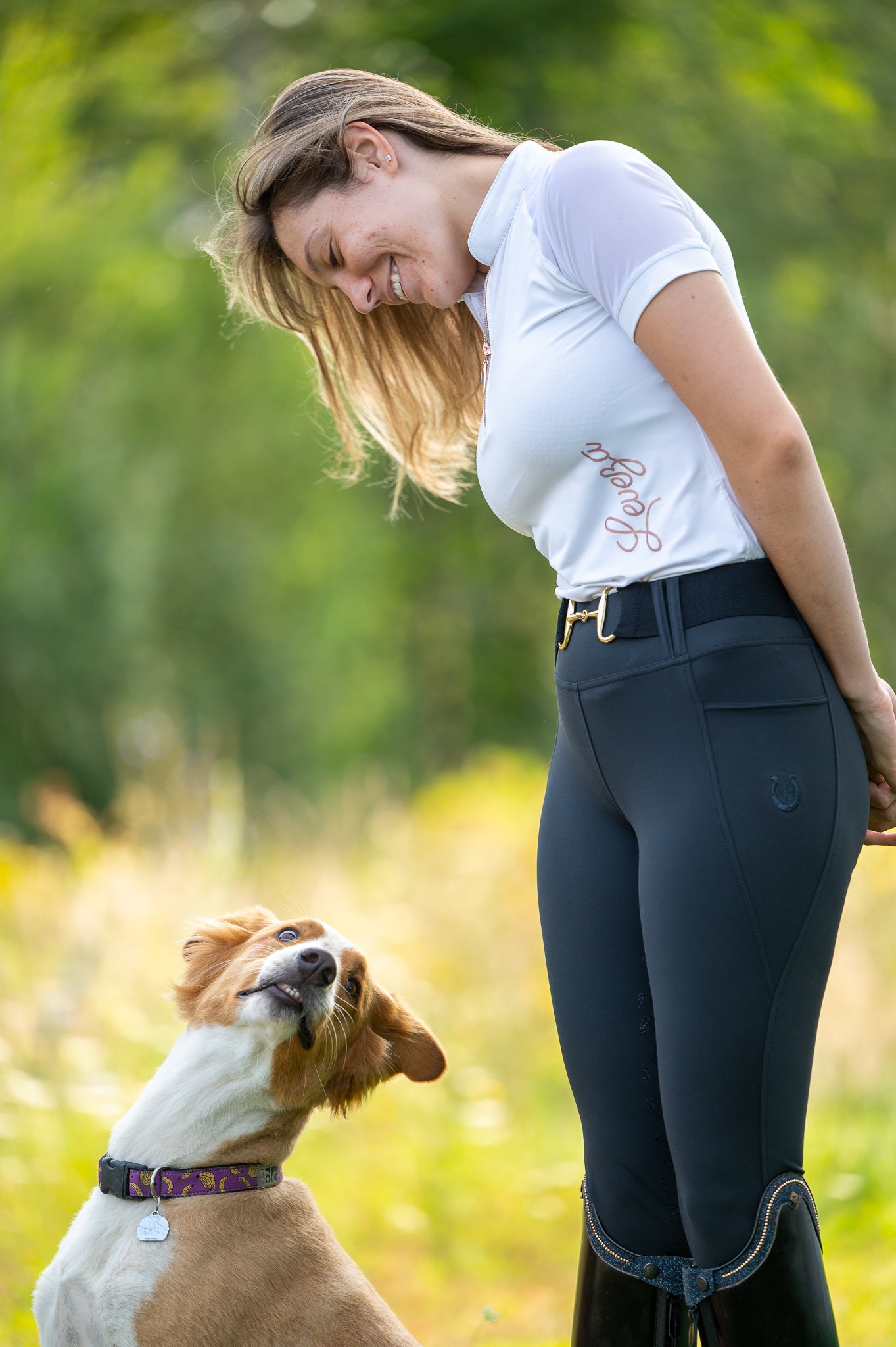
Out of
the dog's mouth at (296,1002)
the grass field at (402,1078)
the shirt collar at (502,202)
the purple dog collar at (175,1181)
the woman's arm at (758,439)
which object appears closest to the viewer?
the woman's arm at (758,439)

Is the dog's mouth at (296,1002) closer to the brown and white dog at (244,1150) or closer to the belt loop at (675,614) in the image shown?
the brown and white dog at (244,1150)

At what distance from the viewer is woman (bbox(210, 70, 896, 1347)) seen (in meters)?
1.33

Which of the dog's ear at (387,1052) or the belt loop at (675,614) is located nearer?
the belt loop at (675,614)

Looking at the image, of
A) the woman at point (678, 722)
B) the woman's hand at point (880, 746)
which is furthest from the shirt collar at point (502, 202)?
the woman's hand at point (880, 746)

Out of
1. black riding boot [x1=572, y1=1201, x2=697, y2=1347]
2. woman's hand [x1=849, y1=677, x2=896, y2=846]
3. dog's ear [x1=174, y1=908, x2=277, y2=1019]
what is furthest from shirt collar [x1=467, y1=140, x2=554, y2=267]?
black riding boot [x1=572, y1=1201, x2=697, y2=1347]

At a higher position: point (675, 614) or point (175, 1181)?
point (675, 614)

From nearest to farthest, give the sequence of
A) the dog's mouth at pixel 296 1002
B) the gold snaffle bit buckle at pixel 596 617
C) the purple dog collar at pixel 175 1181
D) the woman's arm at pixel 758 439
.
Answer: the woman's arm at pixel 758 439, the gold snaffle bit buckle at pixel 596 617, the purple dog collar at pixel 175 1181, the dog's mouth at pixel 296 1002

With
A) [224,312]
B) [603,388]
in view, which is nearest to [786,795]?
[603,388]

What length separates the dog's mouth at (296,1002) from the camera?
6.48ft

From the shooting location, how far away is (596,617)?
1.46 meters

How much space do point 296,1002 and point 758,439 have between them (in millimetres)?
1244

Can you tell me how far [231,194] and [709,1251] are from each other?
1.74 meters

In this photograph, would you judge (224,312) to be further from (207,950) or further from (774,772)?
(774,772)

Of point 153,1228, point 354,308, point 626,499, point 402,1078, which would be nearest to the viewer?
point 626,499
